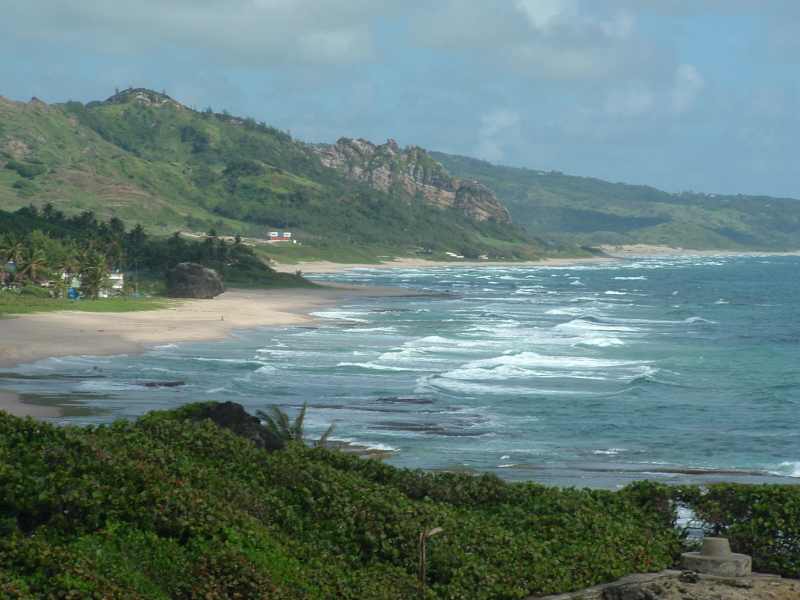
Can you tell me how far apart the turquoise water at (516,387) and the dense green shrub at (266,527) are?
→ 17216 mm

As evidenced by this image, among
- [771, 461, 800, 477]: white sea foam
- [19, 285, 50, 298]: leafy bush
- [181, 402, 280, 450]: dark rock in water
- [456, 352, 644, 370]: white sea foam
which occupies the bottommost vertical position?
[771, 461, 800, 477]: white sea foam

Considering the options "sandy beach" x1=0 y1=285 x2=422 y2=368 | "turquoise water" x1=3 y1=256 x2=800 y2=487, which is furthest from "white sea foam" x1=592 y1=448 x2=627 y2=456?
"sandy beach" x1=0 y1=285 x2=422 y2=368

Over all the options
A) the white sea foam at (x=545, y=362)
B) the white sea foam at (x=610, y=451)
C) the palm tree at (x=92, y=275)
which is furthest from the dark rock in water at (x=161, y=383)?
the palm tree at (x=92, y=275)

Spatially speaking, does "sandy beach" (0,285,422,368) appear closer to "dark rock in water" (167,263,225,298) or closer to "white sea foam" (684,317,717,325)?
"dark rock in water" (167,263,225,298)

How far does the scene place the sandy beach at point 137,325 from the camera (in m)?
64.7

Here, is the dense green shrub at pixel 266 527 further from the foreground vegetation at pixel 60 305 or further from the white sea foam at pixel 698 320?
the white sea foam at pixel 698 320

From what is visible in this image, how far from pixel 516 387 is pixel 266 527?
1568 inches

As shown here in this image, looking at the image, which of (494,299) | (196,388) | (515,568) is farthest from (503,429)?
(494,299)

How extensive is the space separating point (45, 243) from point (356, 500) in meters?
96.0

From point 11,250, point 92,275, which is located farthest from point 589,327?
point 11,250

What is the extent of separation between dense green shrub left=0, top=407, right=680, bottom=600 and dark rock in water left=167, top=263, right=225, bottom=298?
94.8 metres

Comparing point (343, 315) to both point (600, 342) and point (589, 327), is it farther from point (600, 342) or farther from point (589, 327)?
point (600, 342)

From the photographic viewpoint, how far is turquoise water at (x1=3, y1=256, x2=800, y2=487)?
127 ft

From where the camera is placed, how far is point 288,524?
50.7ft
